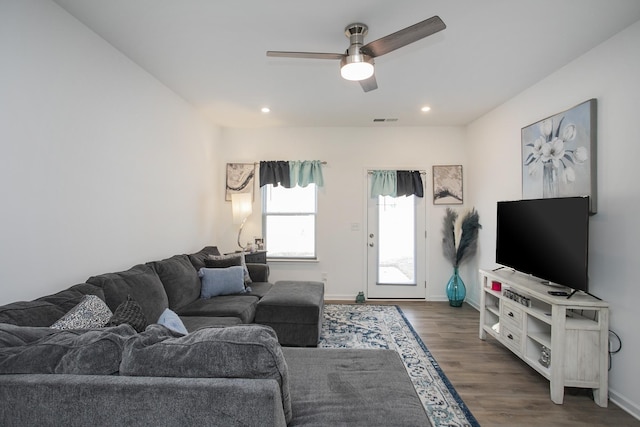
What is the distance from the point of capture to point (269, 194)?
505 centimetres

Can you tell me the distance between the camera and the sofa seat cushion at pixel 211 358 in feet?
3.46

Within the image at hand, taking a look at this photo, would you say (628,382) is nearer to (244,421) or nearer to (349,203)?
(244,421)

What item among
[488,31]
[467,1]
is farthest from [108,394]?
[488,31]

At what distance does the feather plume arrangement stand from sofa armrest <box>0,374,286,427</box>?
13.6 ft

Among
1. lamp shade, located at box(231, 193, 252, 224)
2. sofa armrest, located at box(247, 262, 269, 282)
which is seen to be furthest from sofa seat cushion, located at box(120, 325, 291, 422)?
lamp shade, located at box(231, 193, 252, 224)

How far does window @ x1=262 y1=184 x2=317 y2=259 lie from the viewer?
5008 millimetres

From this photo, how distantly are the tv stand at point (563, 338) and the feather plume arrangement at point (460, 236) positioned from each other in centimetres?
176

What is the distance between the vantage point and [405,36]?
1912 mm

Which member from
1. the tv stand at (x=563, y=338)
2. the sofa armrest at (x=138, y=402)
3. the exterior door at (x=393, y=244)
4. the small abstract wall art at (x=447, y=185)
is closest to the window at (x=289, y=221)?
the exterior door at (x=393, y=244)

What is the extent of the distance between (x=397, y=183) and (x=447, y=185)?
0.76 m

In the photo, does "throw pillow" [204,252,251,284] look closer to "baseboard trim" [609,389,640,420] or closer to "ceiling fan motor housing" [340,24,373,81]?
"ceiling fan motor housing" [340,24,373,81]

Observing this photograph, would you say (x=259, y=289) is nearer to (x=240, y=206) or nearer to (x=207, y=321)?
(x=207, y=321)

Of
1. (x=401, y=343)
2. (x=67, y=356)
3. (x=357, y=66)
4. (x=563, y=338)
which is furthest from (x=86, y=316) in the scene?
(x=563, y=338)

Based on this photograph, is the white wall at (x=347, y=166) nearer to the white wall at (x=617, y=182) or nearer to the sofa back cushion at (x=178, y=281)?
the sofa back cushion at (x=178, y=281)
